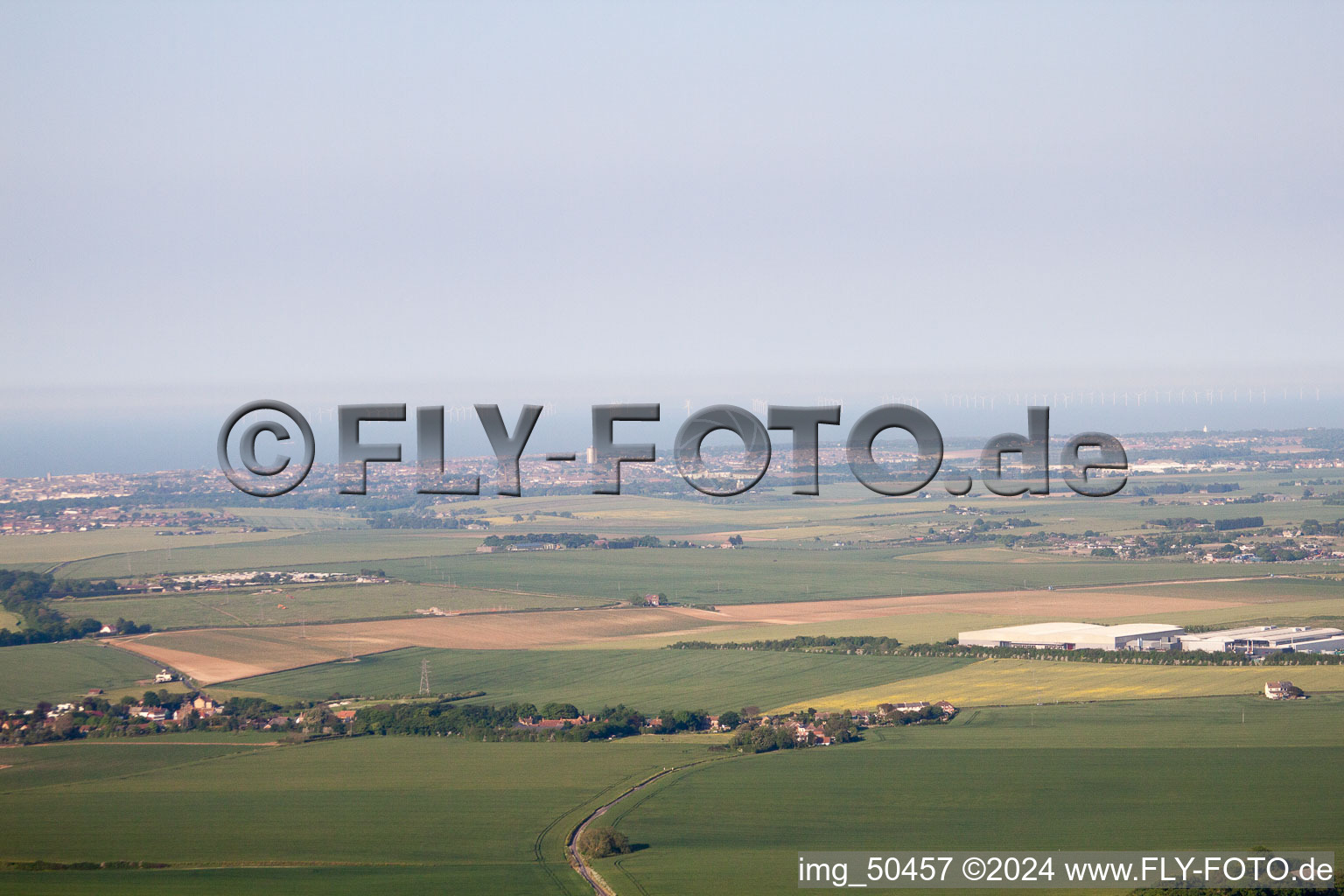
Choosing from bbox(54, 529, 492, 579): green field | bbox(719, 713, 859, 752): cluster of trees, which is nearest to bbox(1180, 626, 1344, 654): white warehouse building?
bbox(719, 713, 859, 752): cluster of trees

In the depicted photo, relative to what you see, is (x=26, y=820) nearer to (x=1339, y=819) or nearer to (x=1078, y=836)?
(x=1078, y=836)

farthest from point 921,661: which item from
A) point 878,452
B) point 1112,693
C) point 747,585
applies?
point 878,452

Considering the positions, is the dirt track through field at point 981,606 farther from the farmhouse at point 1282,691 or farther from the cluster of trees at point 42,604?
the cluster of trees at point 42,604

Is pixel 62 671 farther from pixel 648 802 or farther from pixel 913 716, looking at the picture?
pixel 913 716

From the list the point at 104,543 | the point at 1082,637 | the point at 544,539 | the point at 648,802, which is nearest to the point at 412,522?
the point at 544,539

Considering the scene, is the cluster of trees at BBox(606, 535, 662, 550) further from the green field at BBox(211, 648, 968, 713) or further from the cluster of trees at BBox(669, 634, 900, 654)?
the green field at BBox(211, 648, 968, 713)
